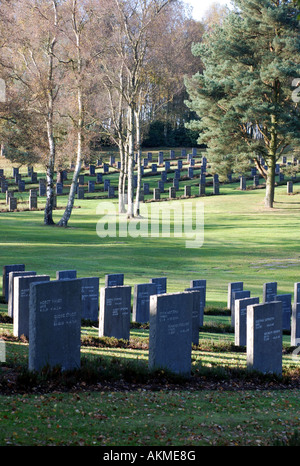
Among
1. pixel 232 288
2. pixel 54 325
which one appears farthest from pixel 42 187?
pixel 54 325

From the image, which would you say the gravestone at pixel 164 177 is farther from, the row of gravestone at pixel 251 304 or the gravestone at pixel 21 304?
the gravestone at pixel 21 304

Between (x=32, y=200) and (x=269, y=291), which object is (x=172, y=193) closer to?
(x=32, y=200)

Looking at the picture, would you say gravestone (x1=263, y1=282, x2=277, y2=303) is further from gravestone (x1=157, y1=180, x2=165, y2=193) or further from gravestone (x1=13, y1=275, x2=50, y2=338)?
gravestone (x1=157, y1=180, x2=165, y2=193)

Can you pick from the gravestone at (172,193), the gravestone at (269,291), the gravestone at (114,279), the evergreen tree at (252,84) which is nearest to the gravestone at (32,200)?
the gravestone at (172,193)

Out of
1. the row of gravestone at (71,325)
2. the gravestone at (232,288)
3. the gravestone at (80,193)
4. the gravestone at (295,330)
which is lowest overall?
the gravestone at (295,330)

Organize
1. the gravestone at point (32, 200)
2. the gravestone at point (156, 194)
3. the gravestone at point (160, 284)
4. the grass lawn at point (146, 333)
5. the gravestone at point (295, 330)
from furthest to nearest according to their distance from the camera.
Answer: the gravestone at point (156, 194) < the gravestone at point (32, 200) < the gravestone at point (160, 284) < the gravestone at point (295, 330) < the grass lawn at point (146, 333)

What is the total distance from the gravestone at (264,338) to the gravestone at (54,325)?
262 centimetres

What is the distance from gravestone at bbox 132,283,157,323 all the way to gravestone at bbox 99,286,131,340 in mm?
2055

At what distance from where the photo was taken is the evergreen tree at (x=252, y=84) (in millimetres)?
38594

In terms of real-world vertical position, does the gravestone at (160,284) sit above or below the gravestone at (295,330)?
above

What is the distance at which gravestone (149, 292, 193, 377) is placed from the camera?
8.27m

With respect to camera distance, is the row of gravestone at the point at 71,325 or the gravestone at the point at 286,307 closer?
the row of gravestone at the point at 71,325

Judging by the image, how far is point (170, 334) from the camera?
8461mm

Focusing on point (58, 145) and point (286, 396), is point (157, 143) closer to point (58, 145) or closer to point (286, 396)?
point (58, 145)
